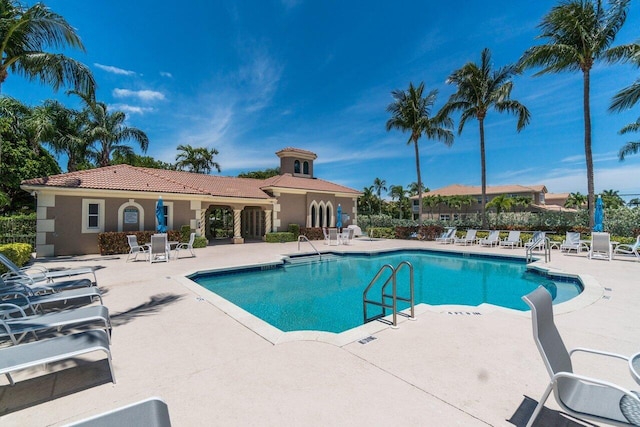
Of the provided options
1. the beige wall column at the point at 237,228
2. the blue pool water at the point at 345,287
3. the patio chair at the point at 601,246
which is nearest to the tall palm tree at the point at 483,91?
the patio chair at the point at 601,246

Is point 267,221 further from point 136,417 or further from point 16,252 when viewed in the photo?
point 136,417

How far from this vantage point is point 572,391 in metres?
2.33

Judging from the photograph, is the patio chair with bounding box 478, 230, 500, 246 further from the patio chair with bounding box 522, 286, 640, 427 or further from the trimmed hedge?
the trimmed hedge

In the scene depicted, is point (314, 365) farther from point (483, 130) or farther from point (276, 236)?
point (483, 130)

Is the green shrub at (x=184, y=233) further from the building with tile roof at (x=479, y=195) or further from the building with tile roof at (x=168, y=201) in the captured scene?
the building with tile roof at (x=479, y=195)

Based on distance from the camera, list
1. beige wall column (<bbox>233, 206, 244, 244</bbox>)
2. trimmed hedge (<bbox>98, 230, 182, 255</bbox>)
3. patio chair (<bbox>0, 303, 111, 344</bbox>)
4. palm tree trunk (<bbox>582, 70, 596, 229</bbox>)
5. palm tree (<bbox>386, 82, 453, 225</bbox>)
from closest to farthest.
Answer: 1. patio chair (<bbox>0, 303, 111, 344</bbox>)
2. trimmed hedge (<bbox>98, 230, 182, 255</bbox>)
3. palm tree trunk (<bbox>582, 70, 596, 229</bbox>)
4. beige wall column (<bbox>233, 206, 244, 244</bbox>)
5. palm tree (<bbox>386, 82, 453, 225</bbox>)

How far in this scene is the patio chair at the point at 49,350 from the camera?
9.06 ft

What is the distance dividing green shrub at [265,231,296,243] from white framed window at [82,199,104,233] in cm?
995

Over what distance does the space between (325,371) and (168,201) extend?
16.7 meters

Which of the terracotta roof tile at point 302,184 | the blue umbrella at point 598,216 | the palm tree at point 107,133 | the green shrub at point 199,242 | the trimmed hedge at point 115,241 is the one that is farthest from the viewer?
the palm tree at point 107,133

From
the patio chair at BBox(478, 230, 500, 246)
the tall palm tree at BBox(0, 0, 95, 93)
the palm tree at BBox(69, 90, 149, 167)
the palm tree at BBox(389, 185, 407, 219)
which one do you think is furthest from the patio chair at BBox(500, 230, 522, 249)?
the palm tree at BBox(389, 185, 407, 219)

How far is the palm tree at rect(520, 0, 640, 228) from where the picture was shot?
49.5ft

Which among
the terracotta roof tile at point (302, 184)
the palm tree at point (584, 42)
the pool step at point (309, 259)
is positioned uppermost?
the palm tree at point (584, 42)

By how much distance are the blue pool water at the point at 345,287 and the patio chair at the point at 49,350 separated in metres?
3.56
